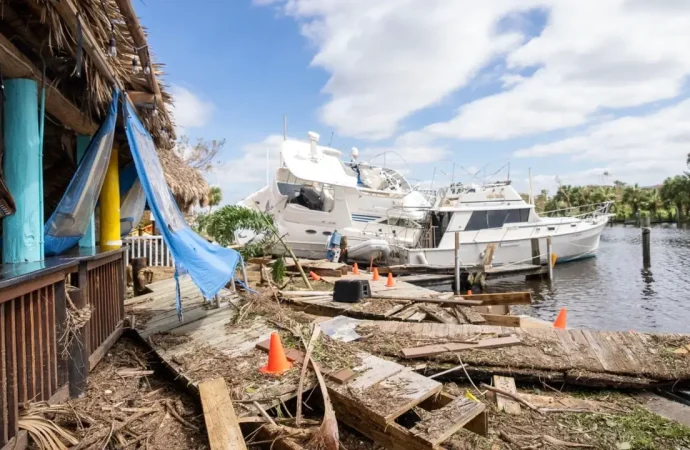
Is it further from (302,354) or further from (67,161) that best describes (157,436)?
(67,161)

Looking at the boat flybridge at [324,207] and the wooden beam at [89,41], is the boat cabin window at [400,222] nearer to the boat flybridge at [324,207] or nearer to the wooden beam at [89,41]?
the boat flybridge at [324,207]

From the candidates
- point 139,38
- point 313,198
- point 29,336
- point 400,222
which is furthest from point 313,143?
point 29,336

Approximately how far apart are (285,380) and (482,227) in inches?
706

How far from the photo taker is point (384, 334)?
5.88 metres

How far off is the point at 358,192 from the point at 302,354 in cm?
1667

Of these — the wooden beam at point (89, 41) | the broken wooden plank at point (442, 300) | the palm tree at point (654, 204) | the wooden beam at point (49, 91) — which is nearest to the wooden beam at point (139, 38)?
the wooden beam at point (89, 41)

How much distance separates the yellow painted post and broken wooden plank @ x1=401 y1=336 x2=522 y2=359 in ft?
14.3

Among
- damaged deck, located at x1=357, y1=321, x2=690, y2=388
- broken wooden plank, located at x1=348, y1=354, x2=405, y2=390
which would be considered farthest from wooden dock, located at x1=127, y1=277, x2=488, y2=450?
damaged deck, located at x1=357, y1=321, x2=690, y2=388

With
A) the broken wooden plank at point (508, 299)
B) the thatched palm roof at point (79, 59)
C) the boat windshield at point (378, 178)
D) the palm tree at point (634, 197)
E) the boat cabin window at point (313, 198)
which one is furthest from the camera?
the palm tree at point (634, 197)

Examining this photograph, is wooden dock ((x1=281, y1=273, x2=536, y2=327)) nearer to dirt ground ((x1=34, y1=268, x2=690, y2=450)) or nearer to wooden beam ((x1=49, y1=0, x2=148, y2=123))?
dirt ground ((x1=34, y1=268, x2=690, y2=450))

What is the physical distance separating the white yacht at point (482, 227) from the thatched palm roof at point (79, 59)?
14.8 metres

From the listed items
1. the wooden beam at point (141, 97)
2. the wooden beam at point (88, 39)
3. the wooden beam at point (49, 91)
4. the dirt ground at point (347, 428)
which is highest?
the wooden beam at point (141, 97)

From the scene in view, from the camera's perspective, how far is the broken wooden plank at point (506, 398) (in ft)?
13.3

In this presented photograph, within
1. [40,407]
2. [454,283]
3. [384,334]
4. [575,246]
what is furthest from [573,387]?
[575,246]
